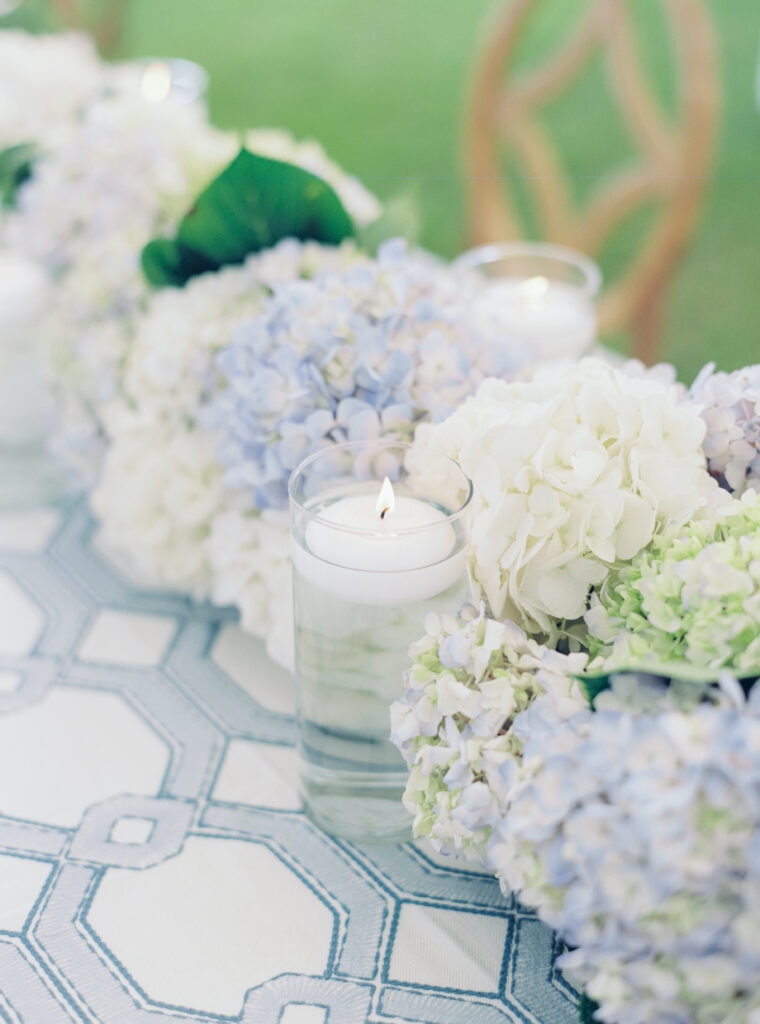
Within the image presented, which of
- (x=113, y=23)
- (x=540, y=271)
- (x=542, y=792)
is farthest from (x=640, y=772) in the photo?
(x=113, y=23)

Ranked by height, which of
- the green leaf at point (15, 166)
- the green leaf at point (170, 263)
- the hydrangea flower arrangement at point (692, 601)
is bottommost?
the hydrangea flower arrangement at point (692, 601)

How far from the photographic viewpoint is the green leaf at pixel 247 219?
0.79 m

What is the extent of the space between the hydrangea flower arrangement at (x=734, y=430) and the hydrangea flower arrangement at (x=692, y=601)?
0.06m

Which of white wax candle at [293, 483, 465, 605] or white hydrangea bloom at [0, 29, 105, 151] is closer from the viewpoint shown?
white wax candle at [293, 483, 465, 605]

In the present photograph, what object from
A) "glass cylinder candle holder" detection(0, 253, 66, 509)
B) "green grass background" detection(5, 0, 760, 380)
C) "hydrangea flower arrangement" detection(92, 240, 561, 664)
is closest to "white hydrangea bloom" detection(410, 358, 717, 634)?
"hydrangea flower arrangement" detection(92, 240, 561, 664)

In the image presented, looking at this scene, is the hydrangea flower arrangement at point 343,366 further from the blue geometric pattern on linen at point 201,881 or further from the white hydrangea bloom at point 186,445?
the blue geometric pattern on linen at point 201,881

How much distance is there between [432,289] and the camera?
70 centimetres

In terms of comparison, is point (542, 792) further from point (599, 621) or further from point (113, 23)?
point (113, 23)

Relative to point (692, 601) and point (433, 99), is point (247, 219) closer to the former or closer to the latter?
point (692, 601)

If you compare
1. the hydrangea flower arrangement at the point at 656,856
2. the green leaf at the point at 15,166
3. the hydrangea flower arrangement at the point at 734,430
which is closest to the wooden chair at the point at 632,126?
the green leaf at the point at 15,166

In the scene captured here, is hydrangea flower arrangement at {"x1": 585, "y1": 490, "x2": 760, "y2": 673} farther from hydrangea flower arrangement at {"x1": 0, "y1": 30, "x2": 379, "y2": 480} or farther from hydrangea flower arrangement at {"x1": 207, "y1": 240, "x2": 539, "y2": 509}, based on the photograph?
hydrangea flower arrangement at {"x1": 0, "y1": 30, "x2": 379, "y2": 480}

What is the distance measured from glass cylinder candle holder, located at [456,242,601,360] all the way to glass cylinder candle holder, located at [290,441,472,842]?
37cm

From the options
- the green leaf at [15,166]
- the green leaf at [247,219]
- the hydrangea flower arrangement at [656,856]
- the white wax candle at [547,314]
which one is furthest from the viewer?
the green leaf at [15,166]

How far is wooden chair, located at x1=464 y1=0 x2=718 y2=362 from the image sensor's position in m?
1.17
